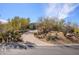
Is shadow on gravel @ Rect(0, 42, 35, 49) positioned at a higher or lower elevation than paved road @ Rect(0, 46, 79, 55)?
higher

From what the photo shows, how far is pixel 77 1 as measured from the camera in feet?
5.16

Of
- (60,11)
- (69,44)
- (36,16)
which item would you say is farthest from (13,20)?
(69,44)

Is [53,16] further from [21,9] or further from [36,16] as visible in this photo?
[21,9]

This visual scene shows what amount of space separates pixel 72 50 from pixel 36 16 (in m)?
0.47

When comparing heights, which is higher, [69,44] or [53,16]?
[53,16]

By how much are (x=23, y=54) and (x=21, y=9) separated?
43cm

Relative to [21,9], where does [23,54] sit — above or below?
below

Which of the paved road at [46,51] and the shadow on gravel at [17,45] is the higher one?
the shadow on gravel at [17,45]

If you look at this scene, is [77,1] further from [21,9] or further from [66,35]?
[21,9]

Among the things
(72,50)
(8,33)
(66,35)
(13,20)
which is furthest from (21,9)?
(72,50)

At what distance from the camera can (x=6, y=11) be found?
1586 millimetres
